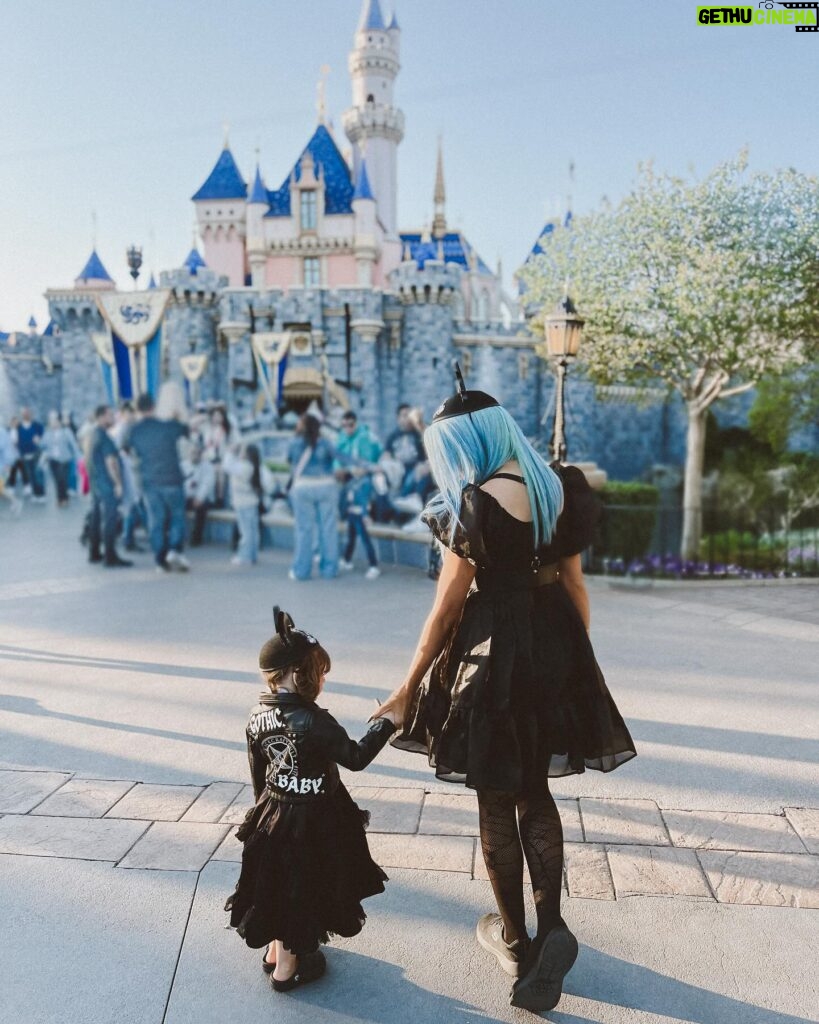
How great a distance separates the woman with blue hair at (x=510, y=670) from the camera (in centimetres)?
193

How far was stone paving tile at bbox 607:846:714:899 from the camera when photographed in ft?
7.93

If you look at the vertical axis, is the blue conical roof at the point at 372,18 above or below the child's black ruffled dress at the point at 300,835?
above

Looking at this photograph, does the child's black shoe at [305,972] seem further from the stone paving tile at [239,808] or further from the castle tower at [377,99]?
the castle tower at [377,99]

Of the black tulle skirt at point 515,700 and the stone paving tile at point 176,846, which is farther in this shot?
the stone paving tile at point 176,846

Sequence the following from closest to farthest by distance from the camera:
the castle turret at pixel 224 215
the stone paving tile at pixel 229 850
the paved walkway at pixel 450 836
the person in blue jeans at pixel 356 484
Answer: the paved walkway at pixel 450 836, the stone paving tile at pixel 229 850, the person in blue jeans at pixel 356 484, the castle turret at pixel 224 215

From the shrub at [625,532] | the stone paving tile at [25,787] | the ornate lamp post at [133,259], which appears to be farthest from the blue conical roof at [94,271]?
the stone paving tile at [25,787]

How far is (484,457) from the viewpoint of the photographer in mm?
2008

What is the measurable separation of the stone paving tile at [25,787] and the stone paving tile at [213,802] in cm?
60

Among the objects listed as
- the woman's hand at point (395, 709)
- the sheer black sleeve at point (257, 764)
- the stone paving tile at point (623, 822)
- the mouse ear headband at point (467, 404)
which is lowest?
the stone paving tile at point (623, 822)

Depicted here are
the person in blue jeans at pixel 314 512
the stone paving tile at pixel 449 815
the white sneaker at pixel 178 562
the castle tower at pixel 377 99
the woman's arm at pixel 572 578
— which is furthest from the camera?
the castle tower at pixel 377 99

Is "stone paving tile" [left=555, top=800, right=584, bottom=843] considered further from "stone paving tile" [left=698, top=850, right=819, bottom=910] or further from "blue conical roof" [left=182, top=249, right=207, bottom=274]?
"blue conical roof" [left=182, top=249, right=207, bottom=274]

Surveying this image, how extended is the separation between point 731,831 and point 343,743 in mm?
1649

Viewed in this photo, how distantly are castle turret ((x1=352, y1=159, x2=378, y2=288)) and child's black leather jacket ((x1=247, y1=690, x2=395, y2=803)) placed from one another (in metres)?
30.7

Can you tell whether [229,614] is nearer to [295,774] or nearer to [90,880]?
[90,880]
